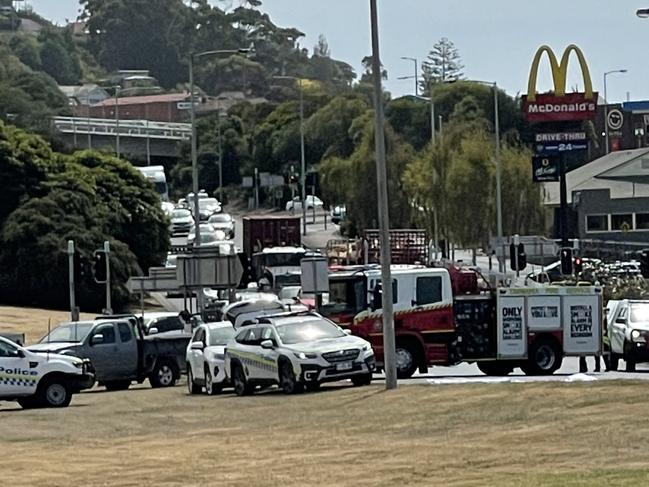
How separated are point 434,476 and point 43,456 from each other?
6628 mm

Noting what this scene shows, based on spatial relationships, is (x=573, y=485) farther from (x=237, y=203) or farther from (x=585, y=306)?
(x=237, y=203)

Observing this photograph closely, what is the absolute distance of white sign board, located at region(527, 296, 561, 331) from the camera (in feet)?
116

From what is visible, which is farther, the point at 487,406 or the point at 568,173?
the point at 568,173

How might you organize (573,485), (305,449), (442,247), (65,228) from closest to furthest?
(573,485) → (305,449) → (65,228) → (442,247)

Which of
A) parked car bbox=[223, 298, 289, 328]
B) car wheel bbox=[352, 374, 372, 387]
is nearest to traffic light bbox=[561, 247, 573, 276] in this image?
parked car bbox=[223, 298, 289, 328]

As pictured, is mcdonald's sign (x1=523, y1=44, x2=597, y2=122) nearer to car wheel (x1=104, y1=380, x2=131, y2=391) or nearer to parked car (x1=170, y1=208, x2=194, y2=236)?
parked car (x1=170, y1=208, x2=194, y2=236)

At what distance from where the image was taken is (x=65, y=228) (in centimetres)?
7588

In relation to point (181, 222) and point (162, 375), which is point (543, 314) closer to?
point (162, 375)

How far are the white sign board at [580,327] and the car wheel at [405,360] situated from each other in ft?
10.8

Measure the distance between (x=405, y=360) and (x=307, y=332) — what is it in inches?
128

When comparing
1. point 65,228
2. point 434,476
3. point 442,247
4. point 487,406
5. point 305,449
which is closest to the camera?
point 434,476

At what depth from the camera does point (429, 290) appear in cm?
3516

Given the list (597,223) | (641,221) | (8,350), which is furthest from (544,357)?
(597,223)

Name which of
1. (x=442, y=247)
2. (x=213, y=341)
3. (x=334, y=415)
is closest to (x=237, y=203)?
(x=442, y=247)
